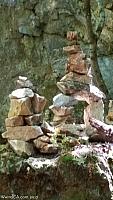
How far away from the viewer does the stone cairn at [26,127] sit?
15.8ft

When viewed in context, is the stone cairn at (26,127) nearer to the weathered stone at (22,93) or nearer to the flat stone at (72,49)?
the weathered stone at (22,93)

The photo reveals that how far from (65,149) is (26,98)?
0.78 m

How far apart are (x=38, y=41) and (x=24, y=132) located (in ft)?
37.9

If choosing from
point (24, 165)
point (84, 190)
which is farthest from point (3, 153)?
point (84, 190)

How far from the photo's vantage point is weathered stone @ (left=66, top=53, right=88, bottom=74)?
5.51 metres

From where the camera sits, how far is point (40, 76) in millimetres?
15773

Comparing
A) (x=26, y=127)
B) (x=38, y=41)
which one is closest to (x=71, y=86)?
(x=26, y=127)

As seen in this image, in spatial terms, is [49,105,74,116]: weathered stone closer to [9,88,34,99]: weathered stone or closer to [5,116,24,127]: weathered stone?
[9,88,34,99]: weathered stone

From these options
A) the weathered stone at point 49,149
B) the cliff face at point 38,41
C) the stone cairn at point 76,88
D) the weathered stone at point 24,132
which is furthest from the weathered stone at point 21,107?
the cliff face at point 38,41

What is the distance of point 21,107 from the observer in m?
4.86

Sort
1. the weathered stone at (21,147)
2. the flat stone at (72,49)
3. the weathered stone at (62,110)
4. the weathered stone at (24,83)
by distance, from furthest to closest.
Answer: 1. the weathered stone at (62,110)
2. the flat stone at (72,49)
3. the weathered stone at (24,83)
4. the weathered stone at (21,147)

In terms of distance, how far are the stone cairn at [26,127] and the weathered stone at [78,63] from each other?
81cm

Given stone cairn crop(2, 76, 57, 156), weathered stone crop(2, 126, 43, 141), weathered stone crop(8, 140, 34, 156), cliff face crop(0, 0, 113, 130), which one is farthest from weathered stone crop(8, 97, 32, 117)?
cliff face crop(0, 0, 113, 130)

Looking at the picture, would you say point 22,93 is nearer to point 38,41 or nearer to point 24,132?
point 24,132
